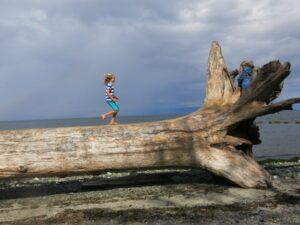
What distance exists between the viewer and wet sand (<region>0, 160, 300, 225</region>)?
7.39 metres

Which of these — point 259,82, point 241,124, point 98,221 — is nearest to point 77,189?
point 98,221

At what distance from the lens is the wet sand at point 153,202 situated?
7395 millimetres

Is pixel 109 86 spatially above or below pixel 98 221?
above

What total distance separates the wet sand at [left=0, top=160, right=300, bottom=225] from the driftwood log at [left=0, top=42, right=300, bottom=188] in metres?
0.59

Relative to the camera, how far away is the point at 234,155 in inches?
390

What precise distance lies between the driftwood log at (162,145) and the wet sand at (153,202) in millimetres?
592

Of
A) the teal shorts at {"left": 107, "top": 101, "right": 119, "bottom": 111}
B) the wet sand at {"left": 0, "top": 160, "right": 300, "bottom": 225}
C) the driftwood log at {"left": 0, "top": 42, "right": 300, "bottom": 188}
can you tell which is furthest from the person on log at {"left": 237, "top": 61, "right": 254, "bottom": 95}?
the teal shorts at {"left": 107, "top": 101, "right": 119, "bottom": 111}

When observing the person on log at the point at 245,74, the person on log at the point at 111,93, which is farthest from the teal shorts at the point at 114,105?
the person on log at the point at 245,74

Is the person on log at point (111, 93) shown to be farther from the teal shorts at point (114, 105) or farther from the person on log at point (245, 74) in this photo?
the person on log at point (245, 74)

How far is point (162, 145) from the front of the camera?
10.1 metres

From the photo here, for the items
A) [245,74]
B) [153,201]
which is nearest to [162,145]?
[153,201]

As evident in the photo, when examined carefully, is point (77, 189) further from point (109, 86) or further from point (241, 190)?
point (241, 190)

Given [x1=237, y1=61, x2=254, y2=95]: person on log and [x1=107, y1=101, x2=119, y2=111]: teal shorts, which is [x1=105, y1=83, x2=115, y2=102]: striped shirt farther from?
[x1=237, y1=61, x2=254, y2=95]: person on log

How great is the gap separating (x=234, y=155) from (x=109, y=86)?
3.79 meters
